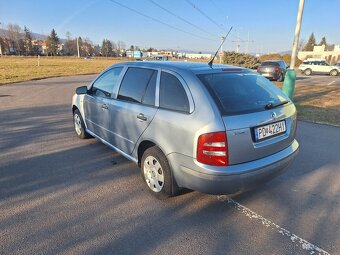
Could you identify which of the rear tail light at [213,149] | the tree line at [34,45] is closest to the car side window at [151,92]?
the rear tail light at [213,149]

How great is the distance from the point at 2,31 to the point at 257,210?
136 meters

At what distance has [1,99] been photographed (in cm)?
1055

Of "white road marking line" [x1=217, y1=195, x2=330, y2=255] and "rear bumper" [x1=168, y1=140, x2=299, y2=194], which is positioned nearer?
"white road marking line" [x1=217, y1=195, x2=330, y2=255]

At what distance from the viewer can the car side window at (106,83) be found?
420cm

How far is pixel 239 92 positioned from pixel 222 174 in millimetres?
1017

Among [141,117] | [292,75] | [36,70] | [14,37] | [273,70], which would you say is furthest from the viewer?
[14,37]

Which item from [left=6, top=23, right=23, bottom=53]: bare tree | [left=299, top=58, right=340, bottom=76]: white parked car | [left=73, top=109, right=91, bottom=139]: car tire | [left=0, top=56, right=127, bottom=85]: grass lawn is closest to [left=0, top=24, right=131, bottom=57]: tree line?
[left=6, top=23, right=23, bottom=53]: bare tree

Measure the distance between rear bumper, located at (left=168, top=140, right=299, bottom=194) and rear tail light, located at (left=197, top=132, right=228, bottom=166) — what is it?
0.06 meters

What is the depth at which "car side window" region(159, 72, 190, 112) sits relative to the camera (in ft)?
9.65

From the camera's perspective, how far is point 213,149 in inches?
104

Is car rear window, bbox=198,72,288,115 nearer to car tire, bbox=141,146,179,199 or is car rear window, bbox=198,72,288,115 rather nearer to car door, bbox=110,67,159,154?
car door, bbox=110,67,159,154

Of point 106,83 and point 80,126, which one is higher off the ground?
point 106,83

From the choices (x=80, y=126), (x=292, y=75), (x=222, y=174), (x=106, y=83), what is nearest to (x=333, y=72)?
(x=292, y=75)

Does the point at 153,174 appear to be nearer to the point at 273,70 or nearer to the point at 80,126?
the point at 80,126
